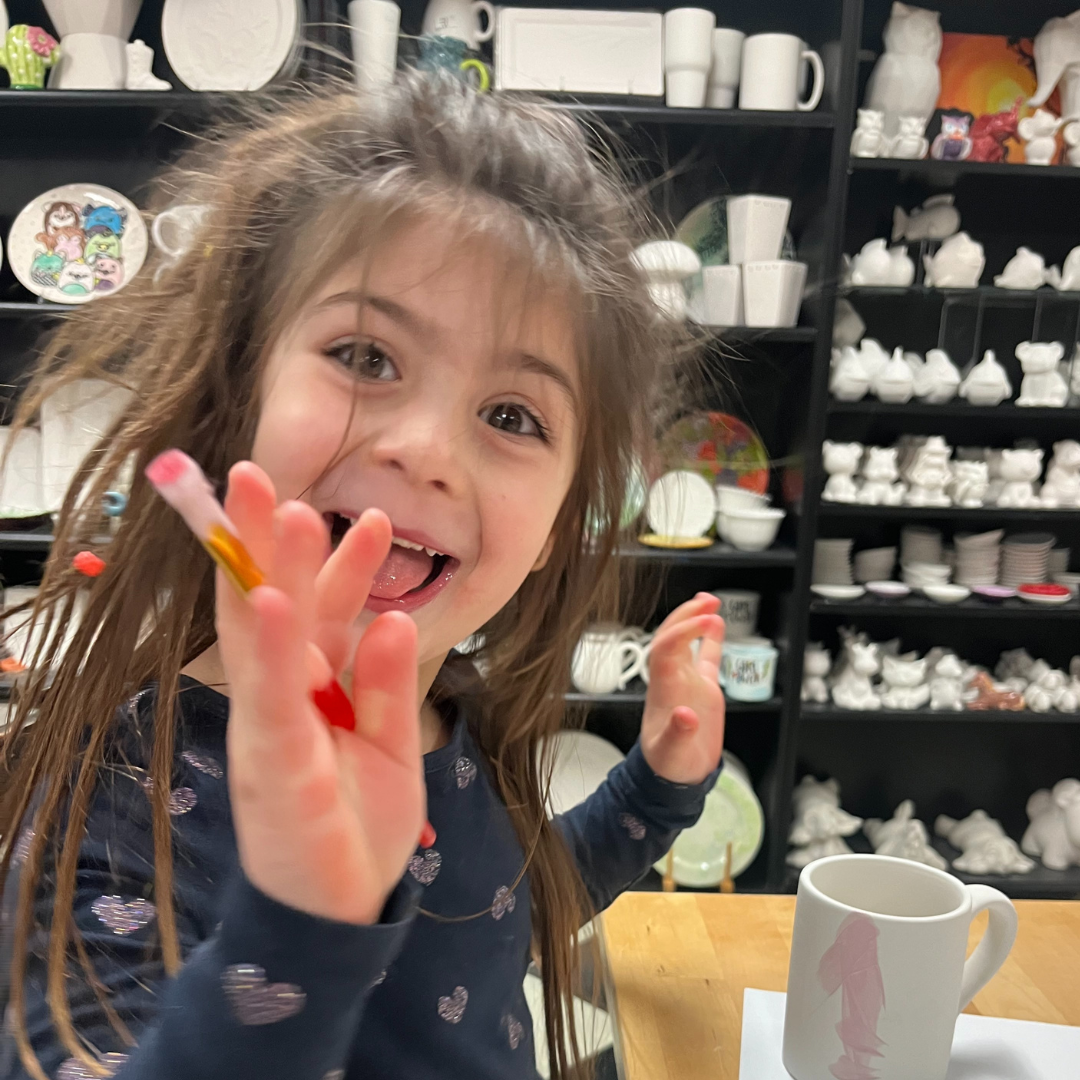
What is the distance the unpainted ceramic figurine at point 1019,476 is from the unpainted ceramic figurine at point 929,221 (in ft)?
1.64

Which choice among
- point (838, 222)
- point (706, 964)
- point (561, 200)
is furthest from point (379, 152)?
point (838, 222)

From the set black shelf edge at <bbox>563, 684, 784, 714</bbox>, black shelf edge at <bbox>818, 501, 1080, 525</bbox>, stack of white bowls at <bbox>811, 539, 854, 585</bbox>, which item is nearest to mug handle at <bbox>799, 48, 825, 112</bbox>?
black shelf edge at <bbox>818, 501, 1080, 525</bbox>

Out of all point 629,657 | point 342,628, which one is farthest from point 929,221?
point 342,628

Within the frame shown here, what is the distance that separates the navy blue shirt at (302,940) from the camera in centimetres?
29

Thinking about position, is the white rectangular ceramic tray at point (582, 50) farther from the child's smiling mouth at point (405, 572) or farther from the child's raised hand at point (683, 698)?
the child's smiling mouth at point (405, 572)

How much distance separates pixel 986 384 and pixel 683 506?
0.68 meters

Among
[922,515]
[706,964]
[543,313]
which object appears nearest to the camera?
[543,313]

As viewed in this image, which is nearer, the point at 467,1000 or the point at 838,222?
the point at 467,1000

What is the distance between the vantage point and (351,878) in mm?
282

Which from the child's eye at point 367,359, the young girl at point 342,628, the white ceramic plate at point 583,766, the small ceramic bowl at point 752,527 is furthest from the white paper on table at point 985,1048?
the small ceramic bowl at point 752,527

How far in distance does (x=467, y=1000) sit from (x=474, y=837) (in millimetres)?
107

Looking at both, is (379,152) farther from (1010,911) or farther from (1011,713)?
(1011,713)

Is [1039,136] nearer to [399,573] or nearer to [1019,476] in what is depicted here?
[1019,476]

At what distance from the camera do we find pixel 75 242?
183 centimetres
